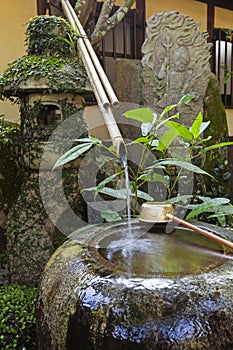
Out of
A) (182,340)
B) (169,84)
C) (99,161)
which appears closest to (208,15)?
(169,84)

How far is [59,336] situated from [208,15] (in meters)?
6.95

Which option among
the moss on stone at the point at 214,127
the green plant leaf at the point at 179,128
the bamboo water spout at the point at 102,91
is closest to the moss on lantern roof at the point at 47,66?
the bamboo water spout at the point at 102,91

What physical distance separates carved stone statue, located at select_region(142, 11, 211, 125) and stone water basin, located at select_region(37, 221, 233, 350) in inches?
140

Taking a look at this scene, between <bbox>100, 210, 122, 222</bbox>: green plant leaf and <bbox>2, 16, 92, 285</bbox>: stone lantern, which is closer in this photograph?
<bbox>100, 210, 122, 222</bbox>: green plant leaf

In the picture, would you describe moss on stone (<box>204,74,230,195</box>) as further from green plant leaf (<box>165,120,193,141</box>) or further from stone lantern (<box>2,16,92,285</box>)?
green plant leaf (<box>165,120,193,141</box>)

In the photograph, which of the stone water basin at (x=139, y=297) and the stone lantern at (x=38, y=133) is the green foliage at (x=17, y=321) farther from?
the stone water basin at (x=139, y=297)

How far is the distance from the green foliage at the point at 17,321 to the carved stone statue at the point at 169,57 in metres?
3.24

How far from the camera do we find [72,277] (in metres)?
1.34

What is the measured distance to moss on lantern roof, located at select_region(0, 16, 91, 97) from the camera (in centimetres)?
262

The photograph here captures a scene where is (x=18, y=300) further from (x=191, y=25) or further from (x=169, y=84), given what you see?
(x=191, y=25)

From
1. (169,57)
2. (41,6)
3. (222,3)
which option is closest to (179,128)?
(169,57)

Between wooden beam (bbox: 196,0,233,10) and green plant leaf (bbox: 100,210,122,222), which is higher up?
wooden beam (bbox: 196,0,233,10)

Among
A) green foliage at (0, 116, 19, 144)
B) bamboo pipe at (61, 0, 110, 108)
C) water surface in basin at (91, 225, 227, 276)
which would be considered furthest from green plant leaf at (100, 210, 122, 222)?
green foliage at (0, 116, 19, 144)

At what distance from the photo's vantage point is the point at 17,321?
2.36m
